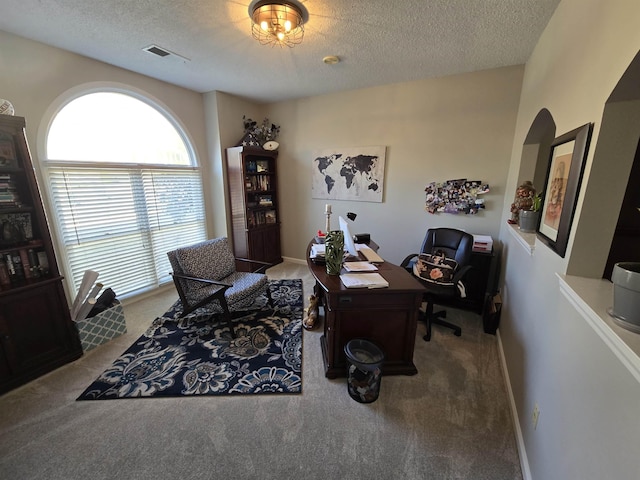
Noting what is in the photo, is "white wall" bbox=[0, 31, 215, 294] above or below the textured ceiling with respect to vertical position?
below

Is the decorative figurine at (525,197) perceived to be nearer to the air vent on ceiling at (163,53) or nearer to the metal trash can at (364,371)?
the metal trash can at (364,371)

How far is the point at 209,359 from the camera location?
223cm

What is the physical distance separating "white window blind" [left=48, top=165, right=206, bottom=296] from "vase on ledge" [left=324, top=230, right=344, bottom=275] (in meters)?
2.61

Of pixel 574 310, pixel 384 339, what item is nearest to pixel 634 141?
pixel 574 310

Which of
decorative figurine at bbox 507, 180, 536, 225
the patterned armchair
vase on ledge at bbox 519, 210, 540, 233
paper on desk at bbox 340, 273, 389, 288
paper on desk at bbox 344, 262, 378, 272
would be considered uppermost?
decorative figurine at bbox 507, 180, 536, 225

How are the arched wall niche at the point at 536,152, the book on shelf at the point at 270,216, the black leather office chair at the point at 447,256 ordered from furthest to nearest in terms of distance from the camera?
the book on shelf at the point at 270,216 < the black leather office chair at the point at 447,256 < the arched wall niche at the point at 536,152

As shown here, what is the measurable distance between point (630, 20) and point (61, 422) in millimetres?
3464

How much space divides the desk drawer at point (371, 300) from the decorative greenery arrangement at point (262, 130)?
318 cm

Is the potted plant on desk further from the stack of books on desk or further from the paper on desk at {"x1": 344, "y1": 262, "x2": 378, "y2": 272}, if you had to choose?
the paper on desk at {"x1": 344, "y1": 262, "x2": 378, "y2": 272}

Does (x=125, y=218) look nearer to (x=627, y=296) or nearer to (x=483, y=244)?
(x=627, y=296)

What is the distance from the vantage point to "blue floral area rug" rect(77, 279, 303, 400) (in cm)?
193

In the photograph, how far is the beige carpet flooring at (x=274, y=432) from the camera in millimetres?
1408

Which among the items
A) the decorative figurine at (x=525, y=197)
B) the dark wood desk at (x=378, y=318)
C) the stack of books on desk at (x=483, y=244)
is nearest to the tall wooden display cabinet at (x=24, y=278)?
the dark wood desk at (x=378, y=318)

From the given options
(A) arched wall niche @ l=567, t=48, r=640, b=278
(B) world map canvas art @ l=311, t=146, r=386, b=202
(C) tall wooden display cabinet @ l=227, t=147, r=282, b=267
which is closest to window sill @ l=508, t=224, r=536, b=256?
(A) arched wall niche @ l=567, t=48, r=640, b=278
